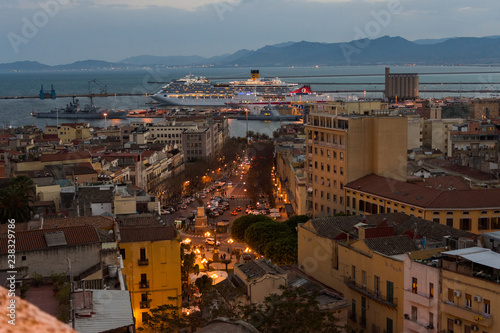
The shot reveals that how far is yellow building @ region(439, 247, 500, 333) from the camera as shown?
10.3 metres

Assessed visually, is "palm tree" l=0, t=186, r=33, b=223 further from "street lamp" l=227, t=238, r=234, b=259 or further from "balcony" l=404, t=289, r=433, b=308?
"balcony" l=404, t=289, r=433, b=308

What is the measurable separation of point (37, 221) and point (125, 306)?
626 centimetres

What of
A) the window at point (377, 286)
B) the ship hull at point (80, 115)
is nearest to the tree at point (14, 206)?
the window at point (377, 286)

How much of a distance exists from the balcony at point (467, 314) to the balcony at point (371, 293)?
153 cm

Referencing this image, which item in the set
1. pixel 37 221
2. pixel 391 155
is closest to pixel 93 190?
pixel 37 221

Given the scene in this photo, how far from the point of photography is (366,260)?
13.6m

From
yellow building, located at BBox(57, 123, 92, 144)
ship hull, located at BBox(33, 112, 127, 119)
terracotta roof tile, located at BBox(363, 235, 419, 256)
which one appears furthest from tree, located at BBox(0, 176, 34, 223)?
ship hull, located at BBox(33, 112, 127, 119)

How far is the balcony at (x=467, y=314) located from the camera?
10.3 m

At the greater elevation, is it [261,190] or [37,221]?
[37,221]

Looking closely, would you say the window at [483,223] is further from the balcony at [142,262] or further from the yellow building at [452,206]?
the balcony at [142,262]

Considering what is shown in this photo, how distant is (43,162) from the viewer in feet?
94.2

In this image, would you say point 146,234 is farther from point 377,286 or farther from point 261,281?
point 377,286

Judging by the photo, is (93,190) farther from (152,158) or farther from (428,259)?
(152,158)

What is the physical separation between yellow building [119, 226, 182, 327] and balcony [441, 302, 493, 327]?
578cm
